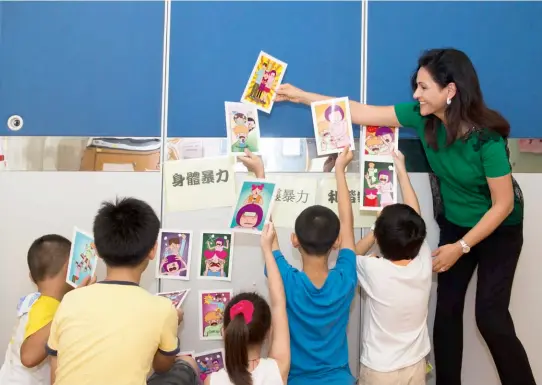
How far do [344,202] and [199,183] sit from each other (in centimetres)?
62

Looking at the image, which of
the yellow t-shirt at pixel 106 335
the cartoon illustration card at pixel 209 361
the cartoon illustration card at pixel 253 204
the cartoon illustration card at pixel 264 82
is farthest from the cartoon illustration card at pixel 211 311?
the cartoon illustration card at pixel 264 82

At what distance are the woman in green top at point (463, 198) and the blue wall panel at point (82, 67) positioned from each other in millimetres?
610

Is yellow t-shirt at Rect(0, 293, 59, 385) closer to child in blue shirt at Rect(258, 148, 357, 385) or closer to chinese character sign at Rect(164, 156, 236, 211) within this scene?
chinese character sign at Rect(164, 156, 236, 211)

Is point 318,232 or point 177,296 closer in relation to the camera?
point 318,232

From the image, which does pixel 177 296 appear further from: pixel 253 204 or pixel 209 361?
pixel 253 204

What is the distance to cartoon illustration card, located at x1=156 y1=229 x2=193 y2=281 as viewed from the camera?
2.15m

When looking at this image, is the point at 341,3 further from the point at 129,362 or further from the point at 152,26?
the point at 129,362

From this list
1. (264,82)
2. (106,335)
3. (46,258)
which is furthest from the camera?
(264,82)

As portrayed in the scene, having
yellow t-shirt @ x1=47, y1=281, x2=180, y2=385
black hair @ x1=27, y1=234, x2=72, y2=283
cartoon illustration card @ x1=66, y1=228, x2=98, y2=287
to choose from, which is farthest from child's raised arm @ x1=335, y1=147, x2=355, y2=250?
black hair @ x1=27, y1=234, x2=72, y2=283

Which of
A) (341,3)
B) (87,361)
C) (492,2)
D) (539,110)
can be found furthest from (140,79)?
(539,110)

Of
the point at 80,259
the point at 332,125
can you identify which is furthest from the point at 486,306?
the point at 80,259

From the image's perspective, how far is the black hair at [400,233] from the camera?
5.66 feet

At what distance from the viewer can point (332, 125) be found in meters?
2.14

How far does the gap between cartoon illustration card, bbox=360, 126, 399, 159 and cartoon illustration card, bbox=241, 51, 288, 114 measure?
42 cm
